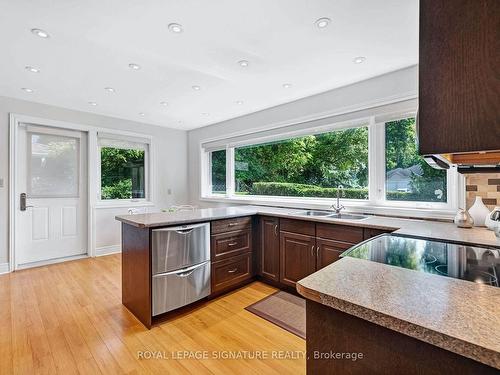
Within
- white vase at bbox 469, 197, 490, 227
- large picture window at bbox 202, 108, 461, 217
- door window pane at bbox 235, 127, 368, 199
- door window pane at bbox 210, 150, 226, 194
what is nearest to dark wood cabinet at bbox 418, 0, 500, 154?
large picture window at bbox 202, 108, 461, 217

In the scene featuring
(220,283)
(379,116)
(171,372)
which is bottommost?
(171,372)

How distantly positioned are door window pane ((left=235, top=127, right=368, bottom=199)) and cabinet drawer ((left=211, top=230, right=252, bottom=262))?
1.15m

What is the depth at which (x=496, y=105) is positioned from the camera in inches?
29.3

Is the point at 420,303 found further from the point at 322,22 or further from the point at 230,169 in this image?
the point at 230,169

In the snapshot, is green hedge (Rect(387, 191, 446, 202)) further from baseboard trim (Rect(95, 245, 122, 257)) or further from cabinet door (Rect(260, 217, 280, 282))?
baseboard trim (Rect(95, 245, 122, 257))

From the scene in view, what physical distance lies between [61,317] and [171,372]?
4.53 feet

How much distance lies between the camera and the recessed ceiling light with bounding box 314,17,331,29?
1.86m

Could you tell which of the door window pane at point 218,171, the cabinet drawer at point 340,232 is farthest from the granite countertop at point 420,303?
the door window pane at point 218,171

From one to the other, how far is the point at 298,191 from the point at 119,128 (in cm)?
331

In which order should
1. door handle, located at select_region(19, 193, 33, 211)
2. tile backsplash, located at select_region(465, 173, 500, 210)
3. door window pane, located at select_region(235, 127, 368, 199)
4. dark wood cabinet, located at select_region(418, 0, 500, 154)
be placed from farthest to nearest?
1. door handle, located at select_region(19, 193, 33, 211)
2. door window pane, located at select_region(235, 127, 368, 199)
3. tile backsplash, located at select_region(465, 173, 500, 210)
4. dark wood cabinet, located at select_region(418, 0, 500, 154)

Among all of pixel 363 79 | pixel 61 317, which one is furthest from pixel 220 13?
pixel 61 317

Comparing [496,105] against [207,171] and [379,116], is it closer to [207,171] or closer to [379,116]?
[379,116]

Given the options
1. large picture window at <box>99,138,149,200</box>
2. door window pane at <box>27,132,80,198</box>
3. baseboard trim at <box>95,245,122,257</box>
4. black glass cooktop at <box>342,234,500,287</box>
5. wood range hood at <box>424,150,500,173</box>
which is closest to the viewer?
black glass cooktop at <box>342,234,500,287</box>

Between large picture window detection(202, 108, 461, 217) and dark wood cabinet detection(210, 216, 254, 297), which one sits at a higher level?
large picture window detection(202, 108, 461, 217)
